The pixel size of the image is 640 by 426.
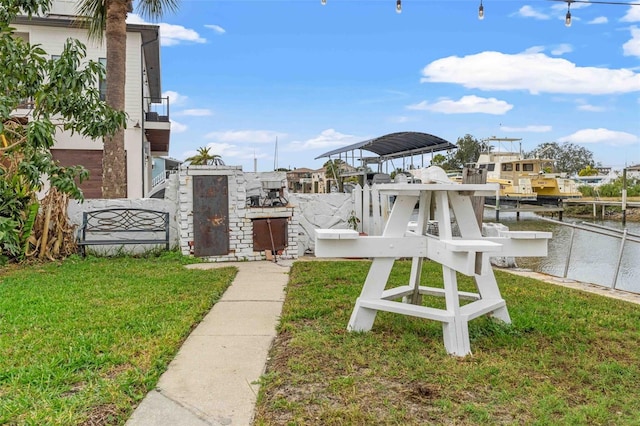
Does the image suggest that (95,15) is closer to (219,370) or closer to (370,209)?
(370,209)

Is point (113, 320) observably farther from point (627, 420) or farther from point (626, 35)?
point (626, 35)

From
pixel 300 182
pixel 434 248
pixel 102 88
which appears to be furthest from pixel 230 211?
pixel 300 182

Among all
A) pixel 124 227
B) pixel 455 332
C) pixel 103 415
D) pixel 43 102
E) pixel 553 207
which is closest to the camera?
pixel 103 415

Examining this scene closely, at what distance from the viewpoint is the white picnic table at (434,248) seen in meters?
3.56

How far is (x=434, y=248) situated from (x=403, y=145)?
35.5 ft

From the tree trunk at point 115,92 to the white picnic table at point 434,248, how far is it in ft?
25.3

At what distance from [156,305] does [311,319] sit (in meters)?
1.67

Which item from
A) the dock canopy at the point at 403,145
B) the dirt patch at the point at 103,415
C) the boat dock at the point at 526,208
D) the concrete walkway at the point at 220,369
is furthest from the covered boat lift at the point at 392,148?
the boat dock at the point at 526,208

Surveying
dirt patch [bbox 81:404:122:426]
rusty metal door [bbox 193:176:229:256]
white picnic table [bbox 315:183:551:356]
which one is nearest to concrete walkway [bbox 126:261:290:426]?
dirt patch [bbox 81:404:122:426]

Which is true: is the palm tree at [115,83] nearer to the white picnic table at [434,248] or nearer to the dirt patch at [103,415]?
the white picnic table at [434,248]

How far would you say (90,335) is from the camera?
3.88 m

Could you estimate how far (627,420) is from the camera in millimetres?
2479

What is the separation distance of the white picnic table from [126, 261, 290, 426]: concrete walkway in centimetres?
92

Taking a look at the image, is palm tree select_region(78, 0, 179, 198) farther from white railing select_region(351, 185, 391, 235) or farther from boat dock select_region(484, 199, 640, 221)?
boat dock select_region(484, 199, 640, 221)
